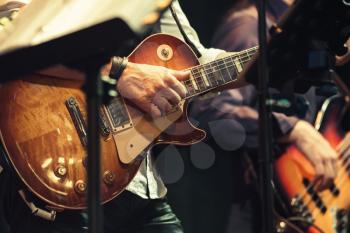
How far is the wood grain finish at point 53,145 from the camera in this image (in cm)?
215

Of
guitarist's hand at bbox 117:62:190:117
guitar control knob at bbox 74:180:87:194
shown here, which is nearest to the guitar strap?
guitarist's hand at bbox 117:62:190:117

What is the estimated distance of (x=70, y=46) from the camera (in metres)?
1.35

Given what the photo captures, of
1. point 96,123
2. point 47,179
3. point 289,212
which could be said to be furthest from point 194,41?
point 96,123

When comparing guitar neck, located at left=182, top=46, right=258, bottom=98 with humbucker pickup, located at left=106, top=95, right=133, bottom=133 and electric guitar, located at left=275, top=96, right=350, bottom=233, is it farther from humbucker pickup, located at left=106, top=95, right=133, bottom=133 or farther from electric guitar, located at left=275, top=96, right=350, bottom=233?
electric guitar, located at left=275, top=96, right=350, bottom=233

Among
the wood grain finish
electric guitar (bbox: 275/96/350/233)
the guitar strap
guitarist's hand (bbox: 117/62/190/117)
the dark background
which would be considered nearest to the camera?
the wood grain finish

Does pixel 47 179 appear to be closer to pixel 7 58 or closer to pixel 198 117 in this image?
pixel 7 58

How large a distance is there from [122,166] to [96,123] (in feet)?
2.93

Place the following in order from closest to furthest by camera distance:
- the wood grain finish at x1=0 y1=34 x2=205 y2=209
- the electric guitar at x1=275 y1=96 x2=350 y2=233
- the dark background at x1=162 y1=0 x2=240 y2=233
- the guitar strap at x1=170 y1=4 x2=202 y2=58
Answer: the wood grain finish at x1=0 y1=34 x2=205 y2=209 < the guitar strap at x1=170 y1=4 x2=202 y2=58 < the electric guitar at x1=275 y1=96 x2=350 y2=233 < the dark background at x1=162 y1=0 x2=240 y2=233

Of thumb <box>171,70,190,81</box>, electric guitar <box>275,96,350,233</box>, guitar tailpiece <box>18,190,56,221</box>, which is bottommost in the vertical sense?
electric guitar <box>275,96,350,233</box>

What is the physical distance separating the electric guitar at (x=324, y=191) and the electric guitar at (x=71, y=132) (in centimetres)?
99

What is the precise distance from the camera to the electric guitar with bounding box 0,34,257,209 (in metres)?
2.16

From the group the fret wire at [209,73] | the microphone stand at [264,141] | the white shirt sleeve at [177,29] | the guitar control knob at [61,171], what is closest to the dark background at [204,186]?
Answer: the white shirt sleeve at [177,29]

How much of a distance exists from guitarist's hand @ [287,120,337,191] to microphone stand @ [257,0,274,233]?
1523 millimetres

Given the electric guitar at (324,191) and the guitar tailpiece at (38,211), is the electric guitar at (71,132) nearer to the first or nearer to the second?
the guitar tailpiece at (38,211)
